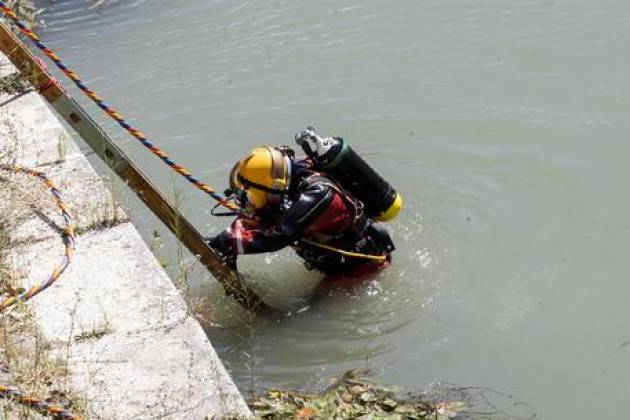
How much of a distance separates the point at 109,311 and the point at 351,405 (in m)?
1.26

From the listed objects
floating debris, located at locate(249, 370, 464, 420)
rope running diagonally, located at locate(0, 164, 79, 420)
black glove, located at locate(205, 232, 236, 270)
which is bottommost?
floating debris, located at locate(249, 370, 464, 420)

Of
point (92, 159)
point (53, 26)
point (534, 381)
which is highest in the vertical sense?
point (53, 26)

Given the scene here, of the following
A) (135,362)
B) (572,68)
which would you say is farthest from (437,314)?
(572,68)

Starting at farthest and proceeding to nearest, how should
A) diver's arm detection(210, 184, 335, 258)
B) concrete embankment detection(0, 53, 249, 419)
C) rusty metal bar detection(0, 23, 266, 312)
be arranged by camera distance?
rusty metal bar detection(0, 23, 266, 312) → diver's arm detection(210, 184, 335, 258) → concrete embankment detection(0, 53, 249, 419)

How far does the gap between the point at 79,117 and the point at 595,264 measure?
3.32m

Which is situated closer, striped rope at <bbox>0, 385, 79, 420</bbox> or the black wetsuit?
striped rope at <bbox>0, 385, 79, 420</bbox>

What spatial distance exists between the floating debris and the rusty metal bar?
84 centimetres

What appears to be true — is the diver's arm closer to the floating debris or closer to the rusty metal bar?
the rusty metal bar

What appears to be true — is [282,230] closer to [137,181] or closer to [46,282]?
[137,181]

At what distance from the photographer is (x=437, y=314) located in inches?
226

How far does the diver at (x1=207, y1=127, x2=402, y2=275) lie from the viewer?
5.29 m

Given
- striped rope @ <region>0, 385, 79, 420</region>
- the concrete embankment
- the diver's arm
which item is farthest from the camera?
the diver's arm

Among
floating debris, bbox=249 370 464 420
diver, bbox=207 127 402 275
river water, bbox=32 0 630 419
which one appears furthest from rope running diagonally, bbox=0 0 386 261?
floating debris, bbox=249 370 464 420

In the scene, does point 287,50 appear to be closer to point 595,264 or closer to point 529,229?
point 529,229
